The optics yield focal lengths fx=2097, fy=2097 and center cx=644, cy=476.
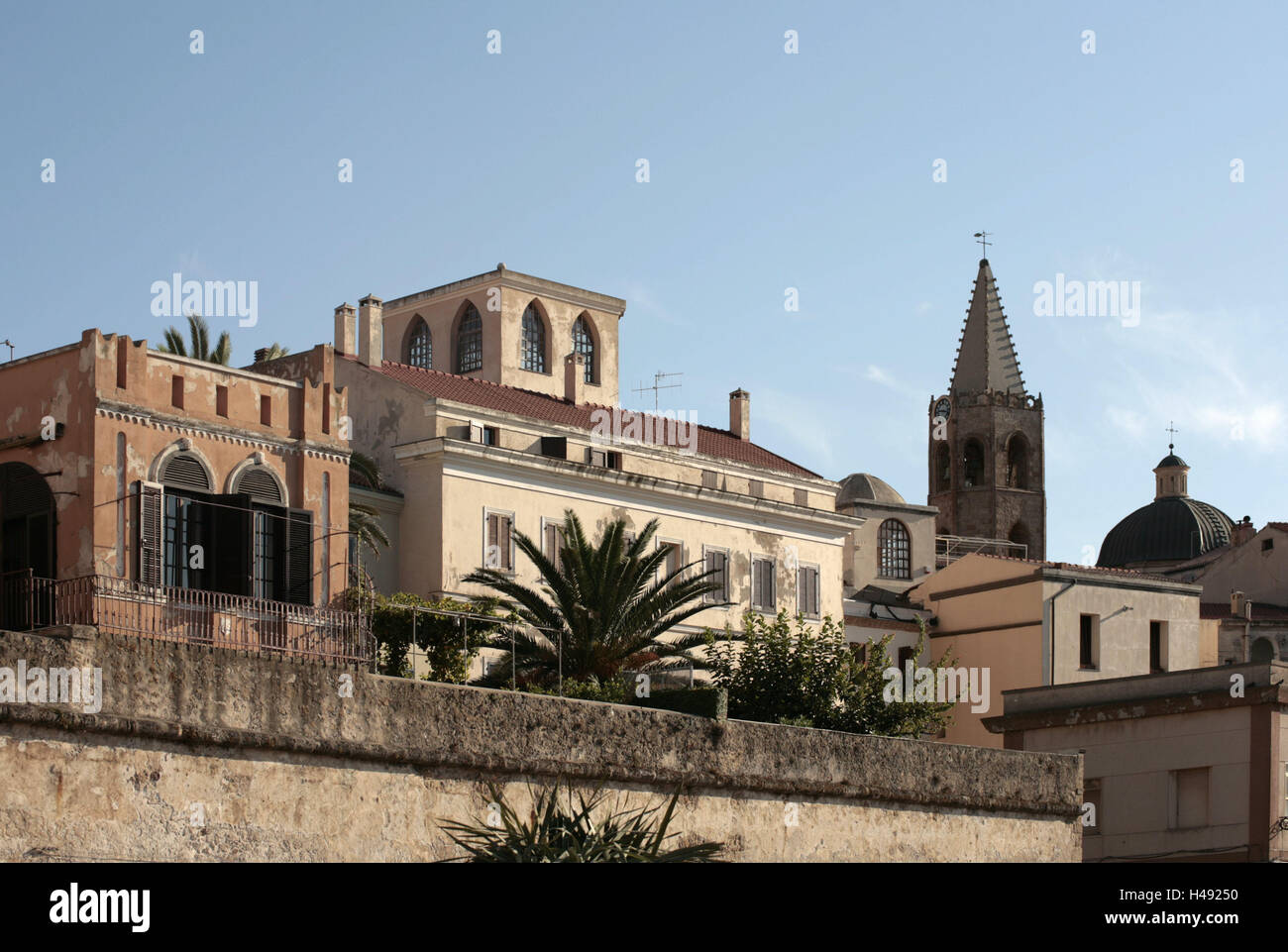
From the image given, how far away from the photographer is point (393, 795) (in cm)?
2292

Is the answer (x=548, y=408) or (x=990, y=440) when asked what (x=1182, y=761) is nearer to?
(x=548, y=408)

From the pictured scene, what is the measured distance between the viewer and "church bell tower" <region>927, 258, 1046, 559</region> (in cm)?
10700

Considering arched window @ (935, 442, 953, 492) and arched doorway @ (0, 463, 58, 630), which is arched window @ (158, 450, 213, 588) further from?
arched window @ (935, 442, 953, 492)

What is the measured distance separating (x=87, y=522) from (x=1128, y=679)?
2233cm

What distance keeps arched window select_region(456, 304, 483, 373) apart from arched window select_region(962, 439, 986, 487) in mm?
56265

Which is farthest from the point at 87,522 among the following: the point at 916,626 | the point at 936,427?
the point at 936,427

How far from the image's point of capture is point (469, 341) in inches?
2206

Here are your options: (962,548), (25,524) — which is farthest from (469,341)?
(962,548)

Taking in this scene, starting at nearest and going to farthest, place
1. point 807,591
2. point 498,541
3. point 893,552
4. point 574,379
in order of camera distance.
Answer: point 498,541 → point 807,591 → point 574,379 → point 893,552

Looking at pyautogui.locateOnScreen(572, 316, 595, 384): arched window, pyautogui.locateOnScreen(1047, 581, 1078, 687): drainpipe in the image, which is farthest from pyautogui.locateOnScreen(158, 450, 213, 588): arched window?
pyautogui.locateOnScreen(1047, 581, 1078, 687): drainpipe

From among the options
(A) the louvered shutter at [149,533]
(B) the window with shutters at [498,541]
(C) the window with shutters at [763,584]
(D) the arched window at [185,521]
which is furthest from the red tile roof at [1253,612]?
(A) the louvered shutter at [149,533]

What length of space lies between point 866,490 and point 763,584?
18.1m

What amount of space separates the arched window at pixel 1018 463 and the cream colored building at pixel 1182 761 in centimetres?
6647

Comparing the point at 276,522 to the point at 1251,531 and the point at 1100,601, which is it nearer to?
the point at 1100,601
